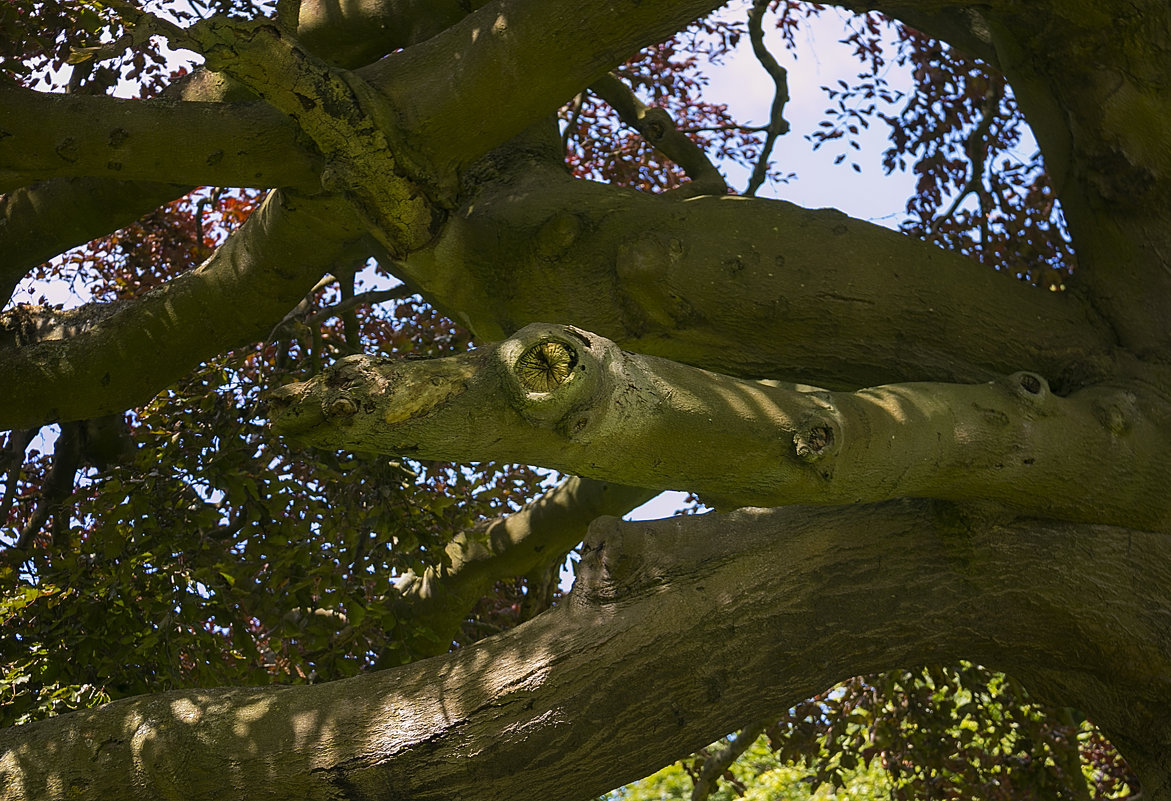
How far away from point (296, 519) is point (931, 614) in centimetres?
314

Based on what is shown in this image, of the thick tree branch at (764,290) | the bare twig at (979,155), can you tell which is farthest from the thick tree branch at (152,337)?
the bare twig at (979,155)

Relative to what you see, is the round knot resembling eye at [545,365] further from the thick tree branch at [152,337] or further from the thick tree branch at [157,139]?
the thick tree branch at [152,337]

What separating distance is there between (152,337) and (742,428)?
3.20 meters

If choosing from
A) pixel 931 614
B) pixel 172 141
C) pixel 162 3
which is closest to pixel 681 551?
pixel 931 614

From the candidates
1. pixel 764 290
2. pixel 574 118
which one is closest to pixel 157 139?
pixel 764 290

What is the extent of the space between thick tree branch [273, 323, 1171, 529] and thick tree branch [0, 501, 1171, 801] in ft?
0.95

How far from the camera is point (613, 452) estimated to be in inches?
108

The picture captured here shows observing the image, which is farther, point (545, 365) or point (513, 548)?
point (513, 548)

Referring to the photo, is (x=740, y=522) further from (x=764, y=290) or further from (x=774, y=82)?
(x=774, y=82)

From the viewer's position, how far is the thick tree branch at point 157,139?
4.06m

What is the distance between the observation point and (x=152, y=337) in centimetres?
499

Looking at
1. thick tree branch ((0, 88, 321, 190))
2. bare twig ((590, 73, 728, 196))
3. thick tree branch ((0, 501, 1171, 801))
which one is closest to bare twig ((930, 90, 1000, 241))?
bare twig ((590, 73, 728, 196))

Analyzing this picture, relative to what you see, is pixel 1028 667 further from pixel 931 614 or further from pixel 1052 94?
pixel 1052 94

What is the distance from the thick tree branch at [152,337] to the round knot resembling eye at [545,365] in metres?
2.54
